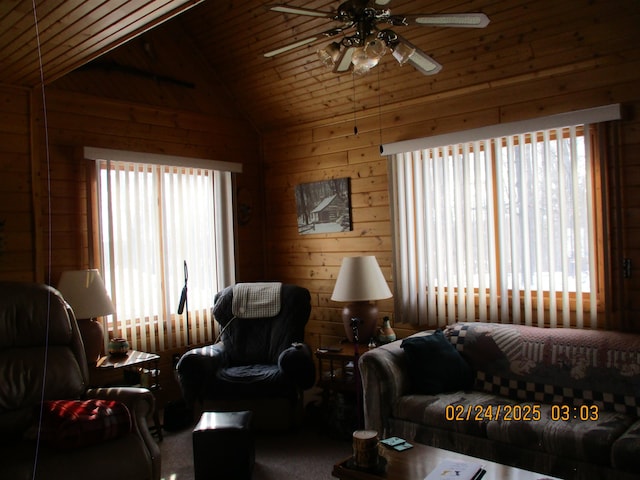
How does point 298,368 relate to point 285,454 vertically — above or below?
above

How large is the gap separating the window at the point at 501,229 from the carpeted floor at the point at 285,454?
46.0 inches

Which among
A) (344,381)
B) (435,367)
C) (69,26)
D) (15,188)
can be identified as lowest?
(344,381)

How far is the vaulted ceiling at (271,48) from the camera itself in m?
2.63

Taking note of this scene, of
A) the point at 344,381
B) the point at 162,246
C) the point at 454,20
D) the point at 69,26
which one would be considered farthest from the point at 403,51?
the point at 162,246

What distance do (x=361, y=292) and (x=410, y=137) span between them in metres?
1.31

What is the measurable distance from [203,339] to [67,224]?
152 cm

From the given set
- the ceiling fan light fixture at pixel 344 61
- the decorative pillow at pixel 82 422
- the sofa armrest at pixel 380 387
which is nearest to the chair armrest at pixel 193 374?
the decorative pillow at pixel 82 422

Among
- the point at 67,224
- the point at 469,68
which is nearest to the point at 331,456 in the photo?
the point at 67,224

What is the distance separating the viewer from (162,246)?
4.33 m

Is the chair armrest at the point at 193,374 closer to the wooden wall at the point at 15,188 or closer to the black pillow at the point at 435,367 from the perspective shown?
the wooden wall at the point at 15,188

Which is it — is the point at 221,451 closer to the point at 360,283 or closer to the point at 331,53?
the point at 360,283

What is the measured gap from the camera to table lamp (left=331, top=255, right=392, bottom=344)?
3.71 meters

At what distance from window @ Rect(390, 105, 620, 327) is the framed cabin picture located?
52 cm

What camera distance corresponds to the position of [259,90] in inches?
185
